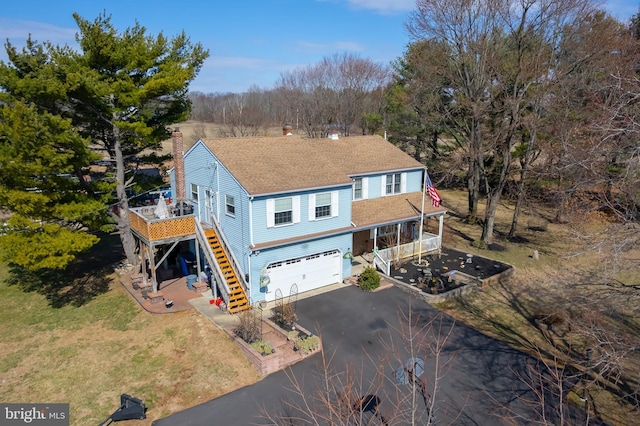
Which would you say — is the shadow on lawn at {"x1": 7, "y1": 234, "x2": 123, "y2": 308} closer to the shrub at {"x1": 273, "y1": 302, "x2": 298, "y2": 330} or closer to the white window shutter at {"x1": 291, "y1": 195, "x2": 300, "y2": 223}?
the shrub at {"x1": 273, "y1": 302, "x2": 298, "y2": 330}

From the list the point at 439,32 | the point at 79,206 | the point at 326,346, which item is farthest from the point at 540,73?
the point at 79,206

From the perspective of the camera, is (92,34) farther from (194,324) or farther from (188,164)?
(194,324)

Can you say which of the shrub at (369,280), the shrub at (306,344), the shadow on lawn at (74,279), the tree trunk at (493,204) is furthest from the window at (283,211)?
the tree trunk at (493,204)

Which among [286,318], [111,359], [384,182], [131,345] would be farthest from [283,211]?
[111,359]

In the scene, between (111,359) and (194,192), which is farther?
(194,192)

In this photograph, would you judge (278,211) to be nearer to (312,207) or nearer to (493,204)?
(312,207)

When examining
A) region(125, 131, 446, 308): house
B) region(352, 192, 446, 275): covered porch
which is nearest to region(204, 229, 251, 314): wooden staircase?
region(125, 131, 446, 308): house
